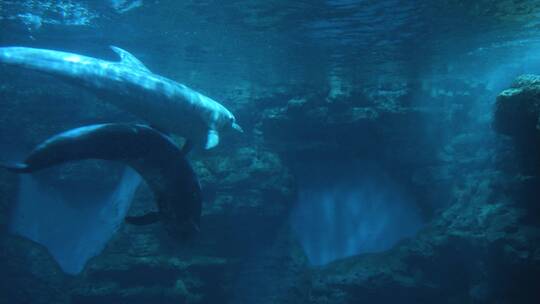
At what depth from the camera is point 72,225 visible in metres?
18.5

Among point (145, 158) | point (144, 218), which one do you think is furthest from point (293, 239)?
point (145, 158)

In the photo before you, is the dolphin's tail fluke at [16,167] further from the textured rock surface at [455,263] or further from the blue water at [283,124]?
the textured rock surface at [455,263]

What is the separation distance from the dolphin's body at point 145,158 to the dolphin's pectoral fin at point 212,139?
151cm

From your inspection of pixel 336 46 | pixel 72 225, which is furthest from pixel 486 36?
pixel 72 225

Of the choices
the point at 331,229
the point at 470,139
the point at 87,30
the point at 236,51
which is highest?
the point at 87,30

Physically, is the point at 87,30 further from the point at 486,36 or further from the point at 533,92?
the point at 486,36

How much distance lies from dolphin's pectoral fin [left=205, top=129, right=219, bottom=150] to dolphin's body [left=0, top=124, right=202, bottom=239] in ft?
4.97

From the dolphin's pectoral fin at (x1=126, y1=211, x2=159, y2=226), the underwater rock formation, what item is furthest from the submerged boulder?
the dolphin's pectoral fin at (x1=126, y1=211, x2=159, y2=226)

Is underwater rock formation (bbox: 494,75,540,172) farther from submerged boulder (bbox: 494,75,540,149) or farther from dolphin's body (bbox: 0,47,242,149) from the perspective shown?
dolphin's body (bbox: 0,47,242,149)

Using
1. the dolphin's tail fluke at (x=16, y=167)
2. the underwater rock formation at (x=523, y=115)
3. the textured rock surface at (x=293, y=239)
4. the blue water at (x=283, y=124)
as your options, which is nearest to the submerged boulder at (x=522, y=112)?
the underwater rock formation at (x=523, y=115)

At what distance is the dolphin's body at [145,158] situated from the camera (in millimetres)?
5562

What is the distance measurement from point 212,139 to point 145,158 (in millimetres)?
2149

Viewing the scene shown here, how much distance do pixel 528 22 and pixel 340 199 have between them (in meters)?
12.3

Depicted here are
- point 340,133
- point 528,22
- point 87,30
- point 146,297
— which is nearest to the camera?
point 146,297
